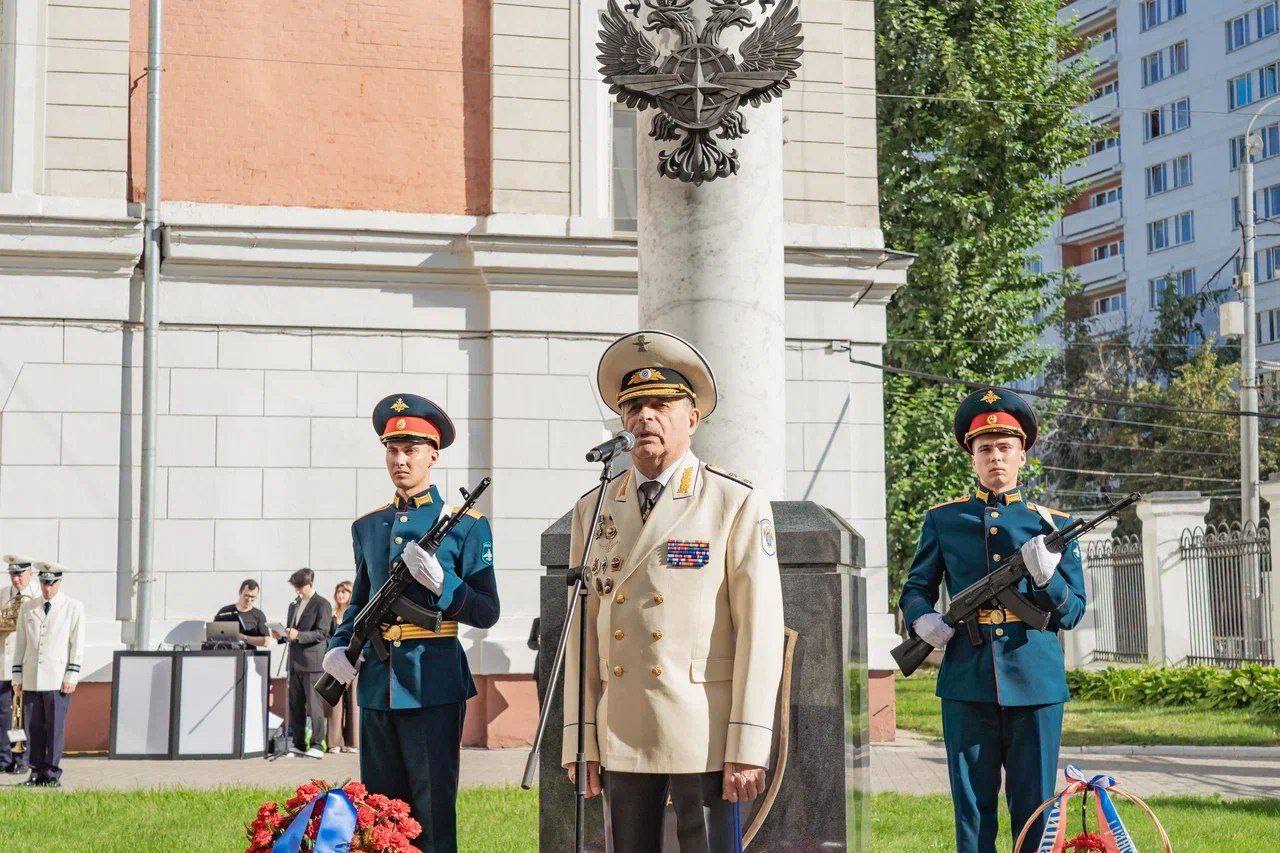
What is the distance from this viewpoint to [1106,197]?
6000cm

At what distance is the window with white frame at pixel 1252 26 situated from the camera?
51219mm

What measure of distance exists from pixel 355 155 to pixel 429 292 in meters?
1.43

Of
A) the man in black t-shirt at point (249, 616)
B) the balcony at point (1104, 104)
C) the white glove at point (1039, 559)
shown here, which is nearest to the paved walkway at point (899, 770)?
the man in black t-shirt at point (249, 616)

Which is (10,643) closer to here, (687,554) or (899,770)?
(899,770)

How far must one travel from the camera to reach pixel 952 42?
2511cm

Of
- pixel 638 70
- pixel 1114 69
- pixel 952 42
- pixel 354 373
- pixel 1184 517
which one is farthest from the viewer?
pixel 1114 69

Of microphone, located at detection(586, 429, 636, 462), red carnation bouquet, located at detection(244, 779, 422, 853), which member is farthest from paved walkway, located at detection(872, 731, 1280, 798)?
microphone, located at detection(586, 429, 636, 462)

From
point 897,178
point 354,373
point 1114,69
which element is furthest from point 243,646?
point 1114,69

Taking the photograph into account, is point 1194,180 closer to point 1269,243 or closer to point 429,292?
point 1269,243

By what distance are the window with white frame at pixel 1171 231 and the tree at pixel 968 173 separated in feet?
100

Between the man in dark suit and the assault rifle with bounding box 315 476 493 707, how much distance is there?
7.94m

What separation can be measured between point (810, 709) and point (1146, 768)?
8.00m

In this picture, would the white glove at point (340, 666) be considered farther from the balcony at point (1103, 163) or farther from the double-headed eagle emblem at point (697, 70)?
the balcony at point (1103, 163)

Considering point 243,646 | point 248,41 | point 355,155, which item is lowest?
point 243,646
